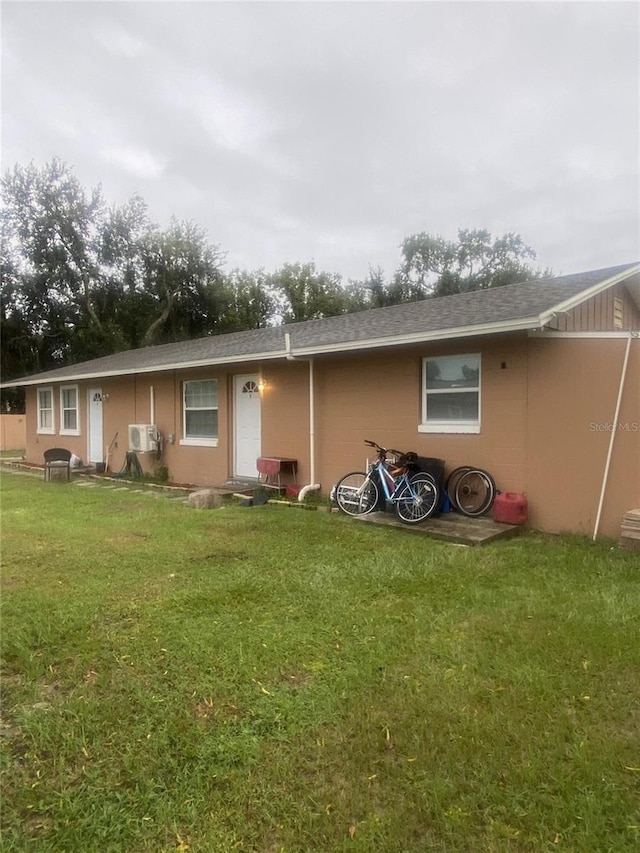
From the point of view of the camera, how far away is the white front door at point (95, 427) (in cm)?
1371

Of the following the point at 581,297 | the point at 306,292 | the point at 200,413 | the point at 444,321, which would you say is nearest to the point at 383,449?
the point at 444,321

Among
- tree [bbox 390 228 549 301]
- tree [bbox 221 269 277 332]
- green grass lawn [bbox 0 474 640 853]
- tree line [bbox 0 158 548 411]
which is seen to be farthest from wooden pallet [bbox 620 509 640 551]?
tree [bbox 221 269 277 332]

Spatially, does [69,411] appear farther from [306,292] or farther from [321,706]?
[306,292]

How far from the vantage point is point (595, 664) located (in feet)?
9.39

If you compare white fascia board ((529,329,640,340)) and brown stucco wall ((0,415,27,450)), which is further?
brown stucco wall ((0,415,27,450))

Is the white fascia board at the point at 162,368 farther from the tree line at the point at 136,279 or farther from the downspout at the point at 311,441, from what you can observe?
the tree line at the point at 136,279

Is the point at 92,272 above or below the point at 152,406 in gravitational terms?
above

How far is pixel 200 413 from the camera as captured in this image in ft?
35.8

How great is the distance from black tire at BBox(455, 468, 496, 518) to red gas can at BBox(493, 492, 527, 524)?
0.26 metres

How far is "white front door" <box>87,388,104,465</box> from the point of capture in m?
13.7

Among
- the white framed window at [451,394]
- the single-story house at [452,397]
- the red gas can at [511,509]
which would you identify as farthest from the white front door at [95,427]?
the red gas can at [511,509]

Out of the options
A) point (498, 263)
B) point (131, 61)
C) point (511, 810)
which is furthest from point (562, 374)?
point (498, 263)

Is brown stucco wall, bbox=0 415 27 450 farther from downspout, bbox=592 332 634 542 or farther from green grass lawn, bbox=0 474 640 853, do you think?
downspout, bbox=592 332 634 542

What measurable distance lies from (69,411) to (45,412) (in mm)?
1518
